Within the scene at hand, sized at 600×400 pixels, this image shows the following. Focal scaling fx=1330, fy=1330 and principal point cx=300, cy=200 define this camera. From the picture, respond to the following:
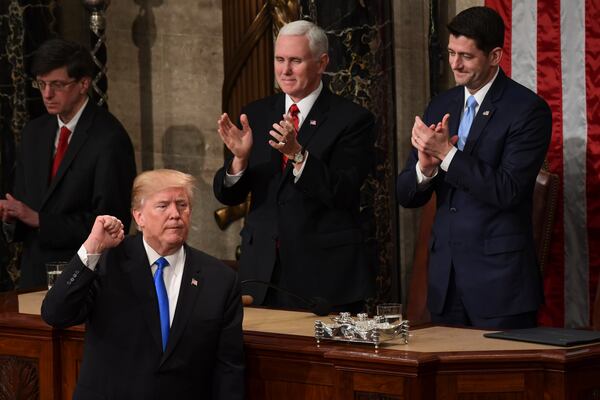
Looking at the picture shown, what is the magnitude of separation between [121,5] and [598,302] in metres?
4.15

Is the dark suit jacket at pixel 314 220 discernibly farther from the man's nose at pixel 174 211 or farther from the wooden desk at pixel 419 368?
the man's nose at pixel 174 211

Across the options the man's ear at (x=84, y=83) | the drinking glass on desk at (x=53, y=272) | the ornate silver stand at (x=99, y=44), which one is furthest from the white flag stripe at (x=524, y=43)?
the drinking glass on desk at (x=53, y=272)

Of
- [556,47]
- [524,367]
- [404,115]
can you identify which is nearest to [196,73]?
[404,115]

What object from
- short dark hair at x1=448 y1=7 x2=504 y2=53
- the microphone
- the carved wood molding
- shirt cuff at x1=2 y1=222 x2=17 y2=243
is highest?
short dark hair at x1=448 y1=7 x2=504 y2=53

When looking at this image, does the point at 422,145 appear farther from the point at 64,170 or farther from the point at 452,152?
the point at 64,170

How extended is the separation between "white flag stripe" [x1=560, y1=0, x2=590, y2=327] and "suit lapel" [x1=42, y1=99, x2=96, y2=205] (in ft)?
8.20

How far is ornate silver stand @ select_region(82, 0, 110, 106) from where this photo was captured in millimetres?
8094

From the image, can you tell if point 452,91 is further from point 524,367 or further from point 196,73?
point 196,73

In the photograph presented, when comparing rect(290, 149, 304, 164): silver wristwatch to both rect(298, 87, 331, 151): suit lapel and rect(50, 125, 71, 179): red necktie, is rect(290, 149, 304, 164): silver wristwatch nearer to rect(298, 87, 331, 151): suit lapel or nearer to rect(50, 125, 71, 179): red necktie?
rect(298, 87, 331, 151): suit lapel

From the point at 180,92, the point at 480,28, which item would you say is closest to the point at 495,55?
the point at 480,28

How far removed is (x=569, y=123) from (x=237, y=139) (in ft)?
7.17

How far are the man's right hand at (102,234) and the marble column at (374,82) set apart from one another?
279cm

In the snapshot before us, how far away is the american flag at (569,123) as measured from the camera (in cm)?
701

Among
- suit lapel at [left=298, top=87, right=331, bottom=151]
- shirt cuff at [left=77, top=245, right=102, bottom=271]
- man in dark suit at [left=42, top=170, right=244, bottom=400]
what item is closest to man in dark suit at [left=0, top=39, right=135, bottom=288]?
suit lapel at [left=298, top=87, right=331, bottom=151]
